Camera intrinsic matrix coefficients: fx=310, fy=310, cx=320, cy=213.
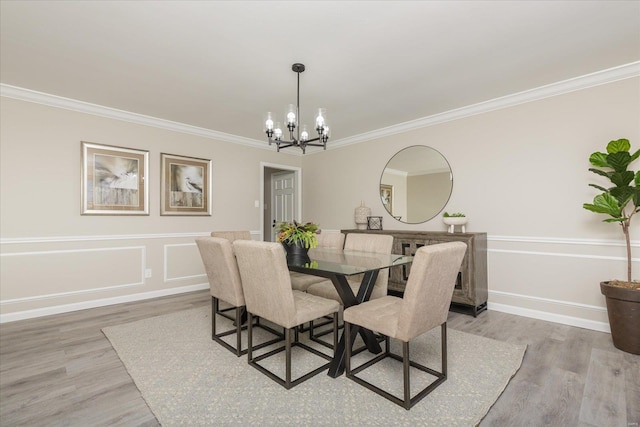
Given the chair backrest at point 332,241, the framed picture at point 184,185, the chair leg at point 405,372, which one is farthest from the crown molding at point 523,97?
the chair leg at point 405,372

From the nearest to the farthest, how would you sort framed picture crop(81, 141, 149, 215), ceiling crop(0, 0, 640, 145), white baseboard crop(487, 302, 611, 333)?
ceiling crop(0, 0, 640, 145)
white baseboard crop(487, 302, 611, 333)
framed picture crop(81, 141, 149, 215)

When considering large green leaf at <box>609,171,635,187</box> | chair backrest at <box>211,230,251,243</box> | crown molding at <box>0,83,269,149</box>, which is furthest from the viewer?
chair backrest at <box>211,230,251,243</box>

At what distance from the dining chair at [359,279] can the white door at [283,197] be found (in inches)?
116

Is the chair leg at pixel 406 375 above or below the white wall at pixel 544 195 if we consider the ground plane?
below

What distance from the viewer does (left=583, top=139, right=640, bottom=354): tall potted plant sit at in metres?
2.40

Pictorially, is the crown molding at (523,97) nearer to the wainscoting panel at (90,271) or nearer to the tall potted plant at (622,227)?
the tall potted plant at (622,227)

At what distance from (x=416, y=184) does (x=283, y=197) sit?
115 inches

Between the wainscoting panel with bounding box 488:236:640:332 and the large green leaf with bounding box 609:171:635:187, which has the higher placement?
the large green leaf with bounding box 609:171:635:187

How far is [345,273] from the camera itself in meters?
1.95

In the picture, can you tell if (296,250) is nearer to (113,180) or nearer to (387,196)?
(387,196)

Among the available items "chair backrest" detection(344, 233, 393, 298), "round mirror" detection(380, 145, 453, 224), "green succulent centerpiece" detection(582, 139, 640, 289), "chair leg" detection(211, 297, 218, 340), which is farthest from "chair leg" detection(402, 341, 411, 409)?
"round mirror" detection(380, 145, 453, 224)

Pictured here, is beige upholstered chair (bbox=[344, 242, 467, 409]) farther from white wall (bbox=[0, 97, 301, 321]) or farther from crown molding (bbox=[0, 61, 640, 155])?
white wall (bbox=[0, 97, 301, 321])

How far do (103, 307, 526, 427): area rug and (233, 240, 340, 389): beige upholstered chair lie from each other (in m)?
0.09

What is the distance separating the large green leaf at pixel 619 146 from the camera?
2531 millimetres
